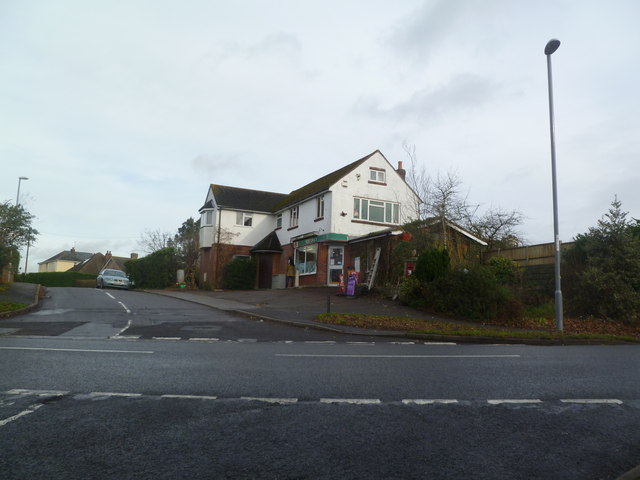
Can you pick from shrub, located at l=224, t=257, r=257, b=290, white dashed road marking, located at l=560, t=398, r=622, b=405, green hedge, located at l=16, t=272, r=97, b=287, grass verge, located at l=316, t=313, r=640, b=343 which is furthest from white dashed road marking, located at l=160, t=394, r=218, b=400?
green hedge, located at l=16, t=272, r=97, b=287

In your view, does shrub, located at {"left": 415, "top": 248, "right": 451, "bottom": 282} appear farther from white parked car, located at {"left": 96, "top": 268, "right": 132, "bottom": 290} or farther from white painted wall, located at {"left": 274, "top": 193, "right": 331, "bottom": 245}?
white parked car, located at {"left": 96, "top": 268, "right": 132, "bottom": 290}

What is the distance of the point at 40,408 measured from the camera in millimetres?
5539

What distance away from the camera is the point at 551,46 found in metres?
16.7

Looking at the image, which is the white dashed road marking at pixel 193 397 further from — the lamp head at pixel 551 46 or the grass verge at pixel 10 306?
the lamp head at pixel 551 46

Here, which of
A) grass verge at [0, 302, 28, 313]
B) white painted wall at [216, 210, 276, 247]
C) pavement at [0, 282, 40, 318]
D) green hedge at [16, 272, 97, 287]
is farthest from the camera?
green hedge at [16, 272, 97, 287]

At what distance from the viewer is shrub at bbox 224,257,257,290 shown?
36844 mm

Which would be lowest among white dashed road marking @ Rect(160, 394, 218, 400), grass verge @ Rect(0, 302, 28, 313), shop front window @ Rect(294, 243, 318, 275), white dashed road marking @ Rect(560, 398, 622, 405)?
white dashed road marking @ Rect(160, 394, 218, 400)

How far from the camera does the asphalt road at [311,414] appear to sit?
4.08 meters

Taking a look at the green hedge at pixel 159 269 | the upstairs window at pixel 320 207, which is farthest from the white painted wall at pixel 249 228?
the upstairs window at pixel 320 207

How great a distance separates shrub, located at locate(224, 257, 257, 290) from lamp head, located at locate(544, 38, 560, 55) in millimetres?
25186

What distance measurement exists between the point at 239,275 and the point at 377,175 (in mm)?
11918

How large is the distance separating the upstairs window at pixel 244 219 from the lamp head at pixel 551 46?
2678 centimetres

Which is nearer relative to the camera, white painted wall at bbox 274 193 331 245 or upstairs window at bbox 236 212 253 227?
white painted wall at bbox 274 193 331 245

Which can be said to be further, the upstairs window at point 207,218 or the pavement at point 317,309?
the upstairs window at point 207,218
